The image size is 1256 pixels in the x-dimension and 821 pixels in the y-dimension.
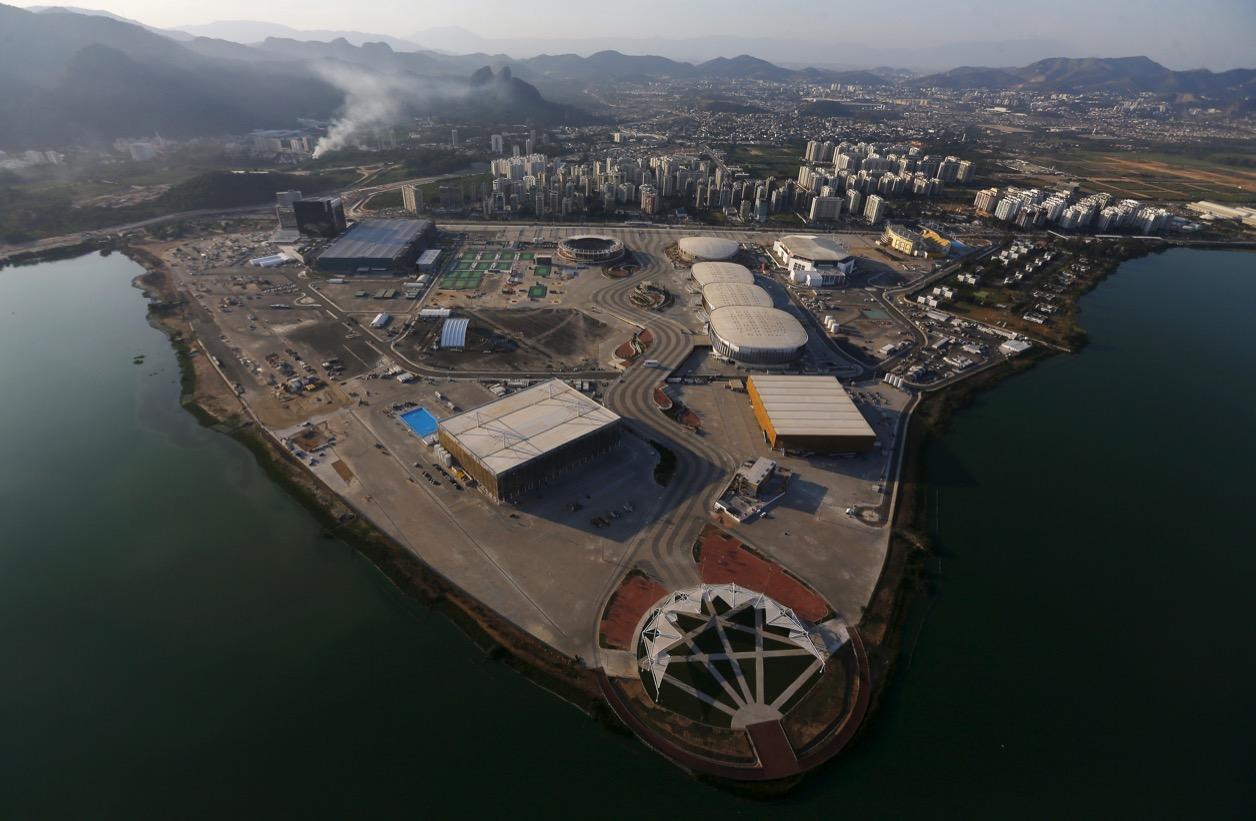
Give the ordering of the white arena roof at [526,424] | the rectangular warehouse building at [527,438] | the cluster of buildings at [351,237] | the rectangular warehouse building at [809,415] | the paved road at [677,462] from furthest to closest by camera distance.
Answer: the cluster of buildings at [351,237] → the rectangular warehouse building at [809,415] → the white arena roof at [526,424] → the rectangular warehouse building at [527,438] → the paved road at [677,462]

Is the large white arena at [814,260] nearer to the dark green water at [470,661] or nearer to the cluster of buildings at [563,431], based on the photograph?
the cluster of buildings at [563,431]

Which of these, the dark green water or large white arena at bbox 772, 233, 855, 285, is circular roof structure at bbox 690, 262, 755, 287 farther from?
the dark green water

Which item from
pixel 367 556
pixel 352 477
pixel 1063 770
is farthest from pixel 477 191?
pixel 1063 770

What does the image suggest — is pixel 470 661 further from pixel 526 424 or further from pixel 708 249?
pixel 708 249

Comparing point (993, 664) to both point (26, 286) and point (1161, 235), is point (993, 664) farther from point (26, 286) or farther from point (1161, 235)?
point (1161, 235)

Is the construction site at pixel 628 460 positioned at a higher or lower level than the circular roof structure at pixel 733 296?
lower

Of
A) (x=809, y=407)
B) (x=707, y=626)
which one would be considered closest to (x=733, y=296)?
(x=809, y=407)

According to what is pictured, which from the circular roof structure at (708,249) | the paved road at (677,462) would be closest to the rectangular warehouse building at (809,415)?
the paved road at (677,462)
